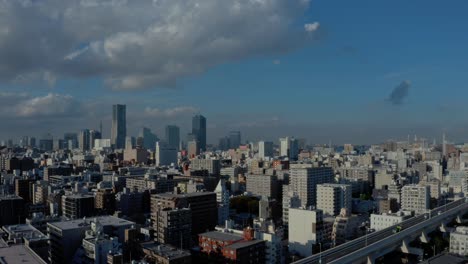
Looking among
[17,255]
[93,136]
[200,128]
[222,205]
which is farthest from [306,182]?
[93,136]

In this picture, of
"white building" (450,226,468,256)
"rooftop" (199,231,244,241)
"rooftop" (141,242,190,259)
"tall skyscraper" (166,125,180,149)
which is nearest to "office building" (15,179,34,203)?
"rooftop" (141,242,190,259)

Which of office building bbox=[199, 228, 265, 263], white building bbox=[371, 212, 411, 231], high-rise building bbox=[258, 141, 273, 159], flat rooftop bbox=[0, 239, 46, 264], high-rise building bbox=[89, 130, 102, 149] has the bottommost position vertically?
white building bbox=[371, 212, 411, 231]

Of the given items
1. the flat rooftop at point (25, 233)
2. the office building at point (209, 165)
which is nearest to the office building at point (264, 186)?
the office building at point (209, 165)

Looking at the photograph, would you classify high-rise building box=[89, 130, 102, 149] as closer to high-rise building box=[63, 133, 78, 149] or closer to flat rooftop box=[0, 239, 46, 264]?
high-rise building box=[63, 133, 78, 149]

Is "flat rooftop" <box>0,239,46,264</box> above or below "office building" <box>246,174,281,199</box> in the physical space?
above

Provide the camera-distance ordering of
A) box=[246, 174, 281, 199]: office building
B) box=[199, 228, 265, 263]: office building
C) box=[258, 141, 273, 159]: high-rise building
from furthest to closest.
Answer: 1. box=[258, 141, 273, 159]: high-rise building
2. box=[246, 174, 281, 199]: office building
3. box=[199, 228, 265, 263]: office building

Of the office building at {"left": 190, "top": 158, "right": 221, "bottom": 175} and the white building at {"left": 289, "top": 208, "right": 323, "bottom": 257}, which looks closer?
the white building at {"left": 289, "top": 208, "right": 323, "bottom": 257}
